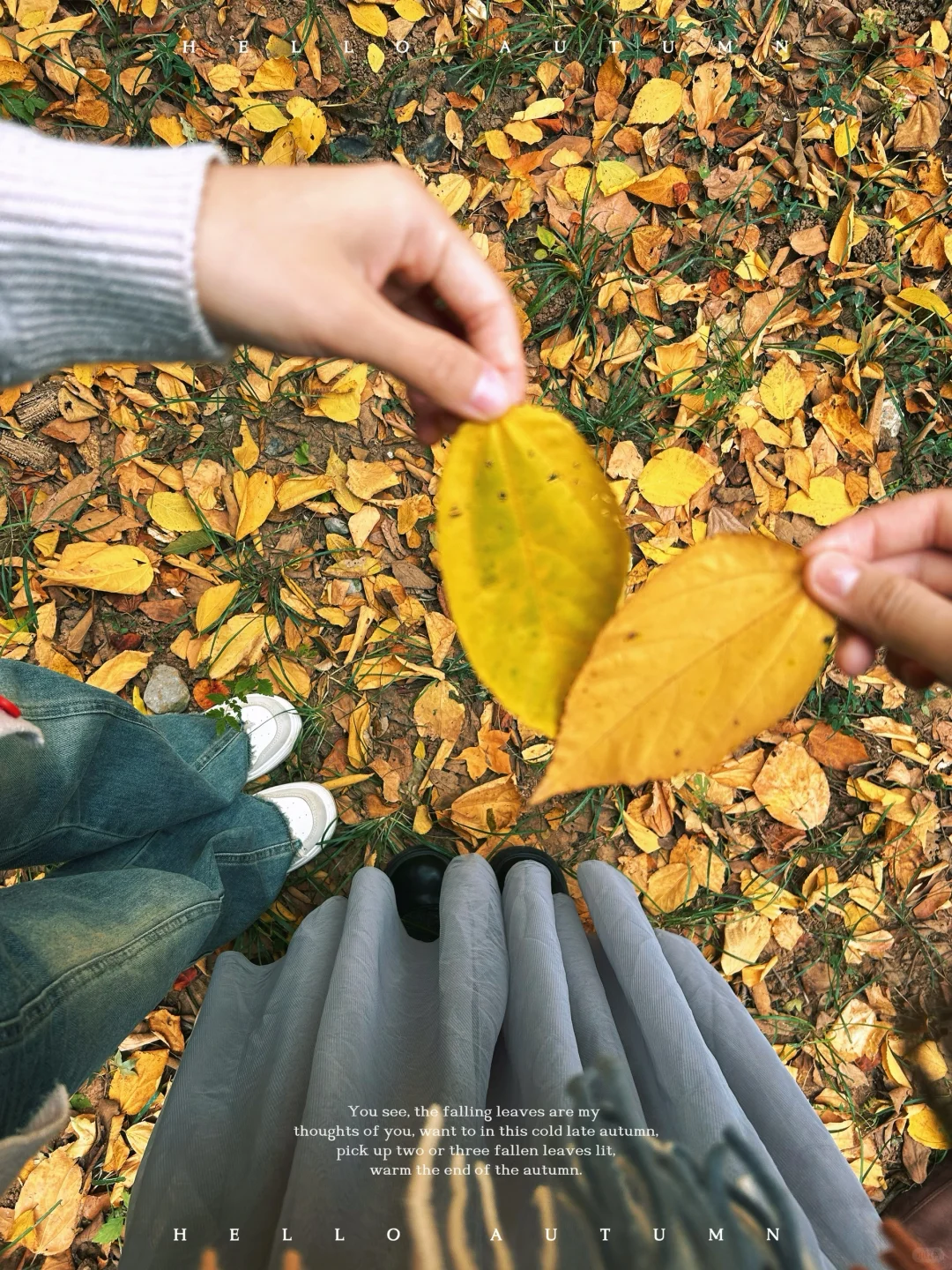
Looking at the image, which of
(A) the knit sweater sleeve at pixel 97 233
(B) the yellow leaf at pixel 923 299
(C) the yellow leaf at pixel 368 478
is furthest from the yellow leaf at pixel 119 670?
(B) the yellow leaf at pixel 923 299

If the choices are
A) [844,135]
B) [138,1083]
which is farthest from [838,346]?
[138,1083]

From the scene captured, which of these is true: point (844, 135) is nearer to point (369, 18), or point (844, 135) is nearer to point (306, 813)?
point (369, 18)

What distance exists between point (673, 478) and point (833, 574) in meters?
0.93

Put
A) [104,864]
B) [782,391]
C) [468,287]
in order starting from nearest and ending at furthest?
[468,287] < [104,864] < [782,391]

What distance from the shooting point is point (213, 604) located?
1522 mm

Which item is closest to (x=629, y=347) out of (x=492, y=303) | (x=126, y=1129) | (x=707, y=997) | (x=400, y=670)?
(x=400, y=670)

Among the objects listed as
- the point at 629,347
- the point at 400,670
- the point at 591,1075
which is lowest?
the point at 400,670

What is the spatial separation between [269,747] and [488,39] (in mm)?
1474

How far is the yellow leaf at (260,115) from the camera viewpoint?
4.98ft

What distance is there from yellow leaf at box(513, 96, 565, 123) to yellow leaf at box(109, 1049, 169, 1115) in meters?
1.94

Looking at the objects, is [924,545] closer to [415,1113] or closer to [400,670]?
[415,1113]

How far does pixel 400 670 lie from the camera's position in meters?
1.54

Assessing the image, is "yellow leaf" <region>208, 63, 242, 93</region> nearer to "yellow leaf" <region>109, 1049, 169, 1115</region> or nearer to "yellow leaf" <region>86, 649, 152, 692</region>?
"yellow leaf" <region>86, 649, 152, 692</region>

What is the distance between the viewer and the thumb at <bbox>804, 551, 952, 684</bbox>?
63cm
